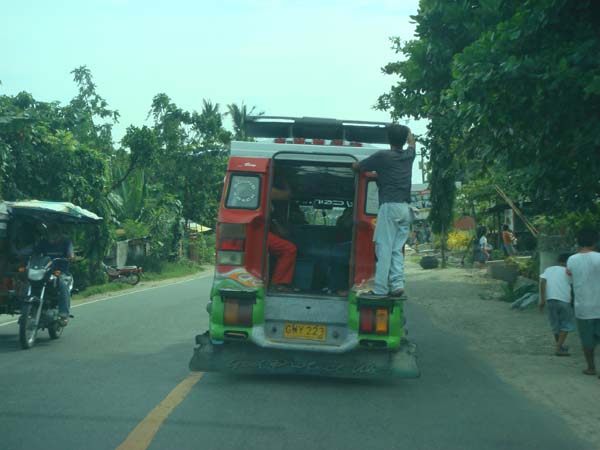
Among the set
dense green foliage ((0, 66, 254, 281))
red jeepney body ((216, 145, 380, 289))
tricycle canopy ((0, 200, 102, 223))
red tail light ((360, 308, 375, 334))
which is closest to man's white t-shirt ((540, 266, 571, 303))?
red jeepney body ((216, 145, 380, 289))

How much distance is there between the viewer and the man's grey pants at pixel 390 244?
7.87 meters

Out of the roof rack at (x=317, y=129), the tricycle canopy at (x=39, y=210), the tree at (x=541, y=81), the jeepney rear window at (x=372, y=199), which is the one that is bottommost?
the tricycle canopy at (x=39, y=210)

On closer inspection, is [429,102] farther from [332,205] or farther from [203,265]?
[203,265]

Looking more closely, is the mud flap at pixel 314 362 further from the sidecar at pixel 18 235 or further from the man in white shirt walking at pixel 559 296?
the sidecar at pixel 18 235

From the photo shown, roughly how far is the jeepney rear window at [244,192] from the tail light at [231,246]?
10.2 inches

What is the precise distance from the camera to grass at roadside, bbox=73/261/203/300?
77.8 feet

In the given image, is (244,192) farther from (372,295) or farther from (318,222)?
(318,222)

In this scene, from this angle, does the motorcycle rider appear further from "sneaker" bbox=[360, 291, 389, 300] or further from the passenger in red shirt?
"sneaker" bbox=[360, 291, 389, 300]

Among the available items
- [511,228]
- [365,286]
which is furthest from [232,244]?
[511,228]

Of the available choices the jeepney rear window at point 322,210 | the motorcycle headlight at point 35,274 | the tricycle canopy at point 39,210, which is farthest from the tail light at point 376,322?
the tricycle canopy at point 39,210

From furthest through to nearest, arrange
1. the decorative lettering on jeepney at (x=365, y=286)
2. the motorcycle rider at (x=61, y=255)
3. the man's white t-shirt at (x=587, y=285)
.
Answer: the motorcycle rider at (x=61, y=255)
the man's white t-shirt at (x=587, y=285)
the decorative lettering on jeepney at (x=365, y=286)

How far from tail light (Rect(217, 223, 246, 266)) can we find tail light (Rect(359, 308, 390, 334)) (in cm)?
143

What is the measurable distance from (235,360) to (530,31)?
198 inches

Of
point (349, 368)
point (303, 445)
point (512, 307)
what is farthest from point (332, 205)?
point (512, 307)
